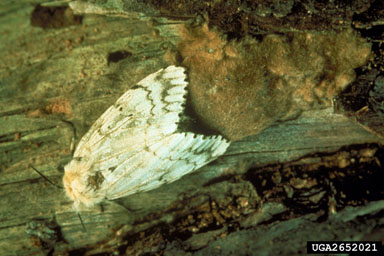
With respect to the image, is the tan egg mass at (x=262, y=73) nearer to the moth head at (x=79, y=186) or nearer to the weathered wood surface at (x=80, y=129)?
the weathered wood surface at (x=80, y=129)

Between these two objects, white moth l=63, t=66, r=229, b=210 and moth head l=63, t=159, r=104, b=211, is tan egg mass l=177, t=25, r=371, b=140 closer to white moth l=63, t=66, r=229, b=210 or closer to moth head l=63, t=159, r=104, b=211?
white moth l=63, t=66, r=229, b=210

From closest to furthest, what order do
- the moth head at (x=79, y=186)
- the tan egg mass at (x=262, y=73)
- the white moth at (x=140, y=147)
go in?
the tan egg mass at (x=262, y=73), the white moth at (x=140, y=147), the moth head at (x=79, y=186)

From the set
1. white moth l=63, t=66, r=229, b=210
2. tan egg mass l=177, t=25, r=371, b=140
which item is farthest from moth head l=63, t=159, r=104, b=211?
tan egg mass l=177, t=25, r=371, b=140

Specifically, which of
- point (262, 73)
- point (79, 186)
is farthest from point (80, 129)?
point (262, 73)

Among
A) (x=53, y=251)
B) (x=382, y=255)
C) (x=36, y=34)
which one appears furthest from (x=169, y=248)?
(x=36, y=34)

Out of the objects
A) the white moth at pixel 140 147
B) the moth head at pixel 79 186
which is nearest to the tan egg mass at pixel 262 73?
the white moth at pixel 140 147

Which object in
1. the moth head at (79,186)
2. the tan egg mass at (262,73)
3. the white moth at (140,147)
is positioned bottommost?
the moth head at (79,186)

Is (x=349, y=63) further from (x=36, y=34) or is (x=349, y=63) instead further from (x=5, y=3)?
(x=5, y=3)
